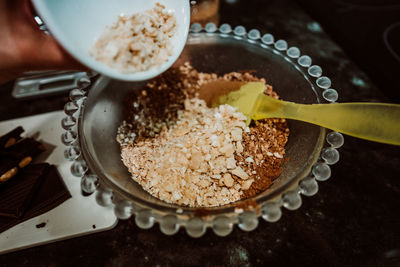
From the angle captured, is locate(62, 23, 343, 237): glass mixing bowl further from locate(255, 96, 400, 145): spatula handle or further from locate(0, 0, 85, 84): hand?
locate(0, 0, 85, 84): hand

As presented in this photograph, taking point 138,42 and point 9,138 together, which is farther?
point 9,138

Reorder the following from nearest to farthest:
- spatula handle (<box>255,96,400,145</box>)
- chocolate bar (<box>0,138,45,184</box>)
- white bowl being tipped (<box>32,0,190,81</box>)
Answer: white bowl being tipped (<box>32,0,190,81</box>)
spatula handle (<box>255,96,400,145</box>)
chocolate bar (<box>0,138,45,184</box>)

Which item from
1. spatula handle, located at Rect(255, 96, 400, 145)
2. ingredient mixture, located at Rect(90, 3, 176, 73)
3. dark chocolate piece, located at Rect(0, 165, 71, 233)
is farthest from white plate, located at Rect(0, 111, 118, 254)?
spatula handle, located at Rect(255, 96, 400, 145)

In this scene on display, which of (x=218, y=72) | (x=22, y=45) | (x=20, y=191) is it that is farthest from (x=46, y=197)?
(x=218, y=72)

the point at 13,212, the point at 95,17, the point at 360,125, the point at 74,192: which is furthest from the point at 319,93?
the point at 13,212

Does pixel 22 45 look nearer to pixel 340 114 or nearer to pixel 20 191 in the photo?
pixel 20 191

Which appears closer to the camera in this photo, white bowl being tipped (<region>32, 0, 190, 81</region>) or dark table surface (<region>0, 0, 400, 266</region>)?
white bowl being tipped (<region>32, 0, 190, 81</region>)
